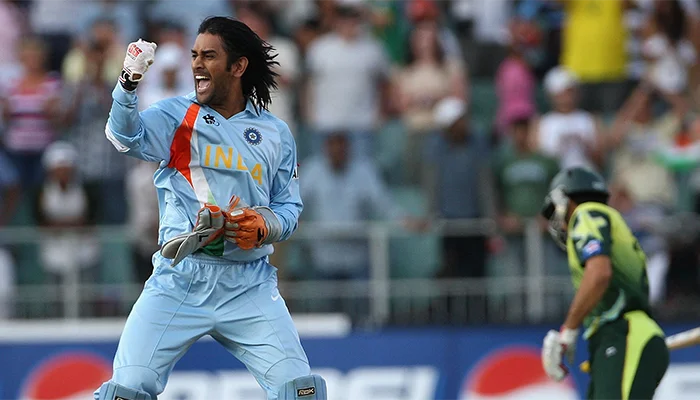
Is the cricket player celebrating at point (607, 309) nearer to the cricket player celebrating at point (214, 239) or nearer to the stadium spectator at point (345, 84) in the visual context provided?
the cricket player celebrating at point (214, 239)

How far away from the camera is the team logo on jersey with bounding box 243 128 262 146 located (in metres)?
7.23

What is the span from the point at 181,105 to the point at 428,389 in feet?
18.0

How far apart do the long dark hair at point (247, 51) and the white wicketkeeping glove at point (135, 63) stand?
0.59 meters

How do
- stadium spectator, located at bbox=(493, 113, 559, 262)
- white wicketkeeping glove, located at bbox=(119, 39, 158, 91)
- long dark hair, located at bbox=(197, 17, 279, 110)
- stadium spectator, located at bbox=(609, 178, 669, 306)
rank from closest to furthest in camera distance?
white wicketkeeping glove, located at bbox=(119, 39, 158, 91)
long dark hair, located at bbox=(197, 17, 279, 110)
stadium spectator, located at bbox=(609, 178, 669, 306)
stadium spectator, located at bbox=(493, 113, 559, 262)

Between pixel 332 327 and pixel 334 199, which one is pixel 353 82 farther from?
pixel 332 327

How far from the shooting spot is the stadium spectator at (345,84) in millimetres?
13906

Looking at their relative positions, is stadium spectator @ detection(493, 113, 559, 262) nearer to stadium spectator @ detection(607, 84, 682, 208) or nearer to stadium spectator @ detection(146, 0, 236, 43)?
stadium spectator @ detection(607, 84, 682, 208)

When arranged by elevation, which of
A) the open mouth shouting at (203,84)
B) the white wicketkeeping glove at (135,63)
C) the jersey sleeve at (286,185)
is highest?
the white wicketkeeping glove at (135,63)

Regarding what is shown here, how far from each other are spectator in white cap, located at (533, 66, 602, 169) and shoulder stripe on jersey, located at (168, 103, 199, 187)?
656cm

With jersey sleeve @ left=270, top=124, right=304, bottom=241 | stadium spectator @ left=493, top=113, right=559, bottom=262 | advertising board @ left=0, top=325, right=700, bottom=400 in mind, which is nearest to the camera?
jersey sleeve @ left=270, top=124, right=304, bottom=241

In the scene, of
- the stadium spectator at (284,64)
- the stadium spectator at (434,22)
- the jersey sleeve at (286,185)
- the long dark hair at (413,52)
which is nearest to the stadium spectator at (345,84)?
the stadium spectator at (284,64)

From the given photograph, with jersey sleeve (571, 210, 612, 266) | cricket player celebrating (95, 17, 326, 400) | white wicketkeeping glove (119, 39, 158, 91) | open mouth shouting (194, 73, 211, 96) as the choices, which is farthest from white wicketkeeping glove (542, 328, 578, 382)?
white wicketkeeping glove (119, 39, 158, 91)

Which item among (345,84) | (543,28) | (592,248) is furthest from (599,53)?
(592,248)

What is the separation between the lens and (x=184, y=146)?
712 centimetres
